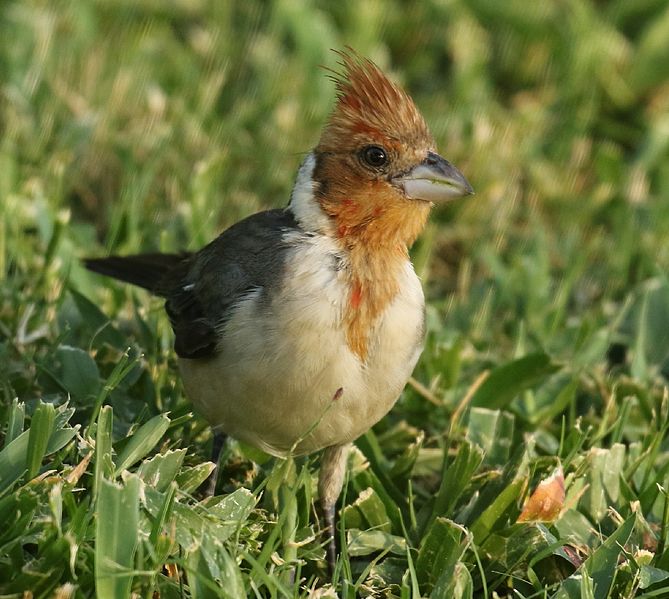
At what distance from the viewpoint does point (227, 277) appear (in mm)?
3842

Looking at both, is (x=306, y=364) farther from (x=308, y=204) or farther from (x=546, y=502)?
(x=546, y=502)

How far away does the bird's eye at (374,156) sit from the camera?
372 centimetres

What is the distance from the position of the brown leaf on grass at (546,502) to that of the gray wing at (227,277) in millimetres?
1041

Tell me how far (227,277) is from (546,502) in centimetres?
123

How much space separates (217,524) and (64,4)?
431 centimetres

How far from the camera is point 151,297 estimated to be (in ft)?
16.2

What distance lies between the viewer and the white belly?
3496mm

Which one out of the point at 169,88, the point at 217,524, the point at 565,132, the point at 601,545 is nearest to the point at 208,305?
the point at 217,524

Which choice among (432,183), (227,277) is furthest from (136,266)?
(432,183)

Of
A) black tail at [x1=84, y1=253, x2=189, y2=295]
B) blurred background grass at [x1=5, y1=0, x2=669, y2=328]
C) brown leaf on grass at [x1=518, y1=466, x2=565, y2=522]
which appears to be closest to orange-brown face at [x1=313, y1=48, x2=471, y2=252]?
brown leaf on grass at [x1=518, y1=466, x2=565, y2=522]

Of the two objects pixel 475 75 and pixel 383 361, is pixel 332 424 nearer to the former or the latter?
pixel 383 361

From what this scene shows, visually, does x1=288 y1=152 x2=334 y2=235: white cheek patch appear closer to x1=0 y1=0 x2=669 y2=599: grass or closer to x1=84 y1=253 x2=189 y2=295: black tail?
x1=0 y1=0 x2=669 y2=599: grass

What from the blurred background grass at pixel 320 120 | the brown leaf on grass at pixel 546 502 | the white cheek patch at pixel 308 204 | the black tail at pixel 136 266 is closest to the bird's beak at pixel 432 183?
the white cheek patch at pixel 308 204

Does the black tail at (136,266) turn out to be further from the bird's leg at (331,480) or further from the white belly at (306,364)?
the bird's leg at (331,480)
